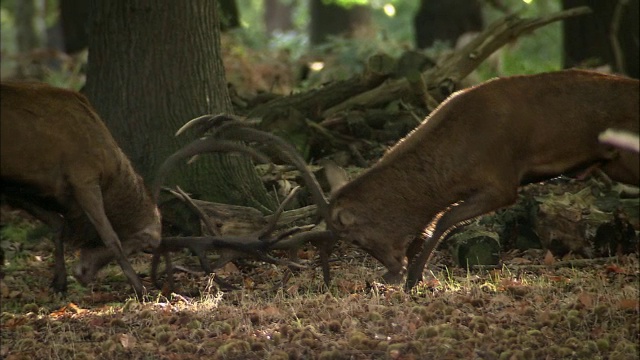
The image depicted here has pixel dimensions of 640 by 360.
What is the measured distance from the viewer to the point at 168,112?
1155cm

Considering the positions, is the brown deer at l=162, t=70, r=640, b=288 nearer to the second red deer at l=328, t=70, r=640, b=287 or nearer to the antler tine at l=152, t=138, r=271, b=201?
the second red deer at l=328, t=70, r=640, b=287

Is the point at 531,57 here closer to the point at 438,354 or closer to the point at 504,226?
the point at 504,226

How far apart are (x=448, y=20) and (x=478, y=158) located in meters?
14.5

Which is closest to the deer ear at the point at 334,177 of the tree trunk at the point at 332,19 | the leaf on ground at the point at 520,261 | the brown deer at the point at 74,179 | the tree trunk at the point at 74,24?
the brown deer at the point at 74,179

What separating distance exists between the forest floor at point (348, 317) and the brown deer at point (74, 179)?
1.54ft

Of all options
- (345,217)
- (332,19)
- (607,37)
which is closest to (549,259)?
(345,217)

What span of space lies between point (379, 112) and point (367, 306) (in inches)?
216

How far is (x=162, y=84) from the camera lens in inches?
455

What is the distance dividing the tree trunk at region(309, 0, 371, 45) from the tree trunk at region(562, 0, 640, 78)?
13.7 metres

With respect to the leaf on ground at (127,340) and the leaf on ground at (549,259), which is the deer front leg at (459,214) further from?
the leaf on ground at (127,340)

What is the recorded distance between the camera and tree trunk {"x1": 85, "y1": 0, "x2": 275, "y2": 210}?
11.5 metres

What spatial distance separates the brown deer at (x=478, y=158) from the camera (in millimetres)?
9188

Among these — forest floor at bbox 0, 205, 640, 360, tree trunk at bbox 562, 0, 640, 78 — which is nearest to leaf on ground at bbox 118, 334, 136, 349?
forest floor at bbox 0, 205, 640, 360

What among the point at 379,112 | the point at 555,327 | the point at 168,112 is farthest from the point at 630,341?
the point at 379,112
